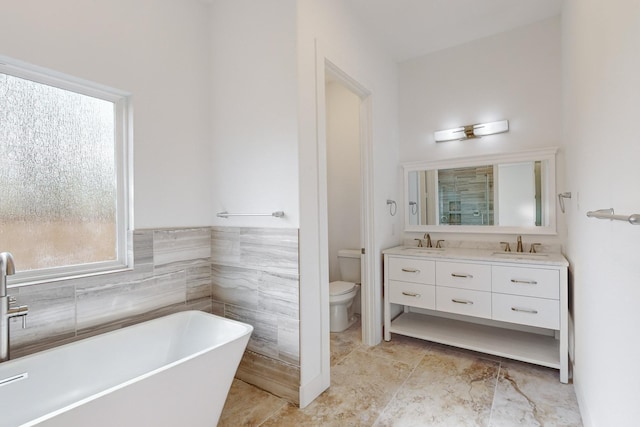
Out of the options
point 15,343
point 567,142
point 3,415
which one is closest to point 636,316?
point 567,142

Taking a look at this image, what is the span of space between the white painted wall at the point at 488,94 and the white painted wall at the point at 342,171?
1.85 feet

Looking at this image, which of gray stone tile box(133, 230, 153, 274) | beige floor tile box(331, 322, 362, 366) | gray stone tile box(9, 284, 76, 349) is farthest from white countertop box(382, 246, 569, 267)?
gray stone tile box(9, 284, 76, 349)

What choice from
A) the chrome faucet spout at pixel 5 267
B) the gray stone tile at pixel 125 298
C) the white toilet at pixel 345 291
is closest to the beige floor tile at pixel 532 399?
the white toilet at pixel 345 291

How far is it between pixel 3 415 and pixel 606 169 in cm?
268

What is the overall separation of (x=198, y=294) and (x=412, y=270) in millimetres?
1769

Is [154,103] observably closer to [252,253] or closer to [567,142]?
[252,253]

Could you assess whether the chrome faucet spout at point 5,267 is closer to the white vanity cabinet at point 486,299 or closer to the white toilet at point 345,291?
the white toilet at point 345,291

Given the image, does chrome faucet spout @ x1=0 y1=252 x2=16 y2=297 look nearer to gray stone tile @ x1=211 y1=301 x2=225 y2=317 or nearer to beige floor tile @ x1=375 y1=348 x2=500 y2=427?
gray stone tile @ x1=211 y1=301 x2=225 y2=317

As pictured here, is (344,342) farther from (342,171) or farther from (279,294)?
(342,171)

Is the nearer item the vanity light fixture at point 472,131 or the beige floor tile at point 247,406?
the beige floor tile at point 247,406

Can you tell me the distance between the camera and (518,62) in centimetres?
276

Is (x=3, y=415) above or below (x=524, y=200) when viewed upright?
below

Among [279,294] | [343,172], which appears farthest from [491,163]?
[279,294]

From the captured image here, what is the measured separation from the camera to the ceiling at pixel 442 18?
96.3 inches
